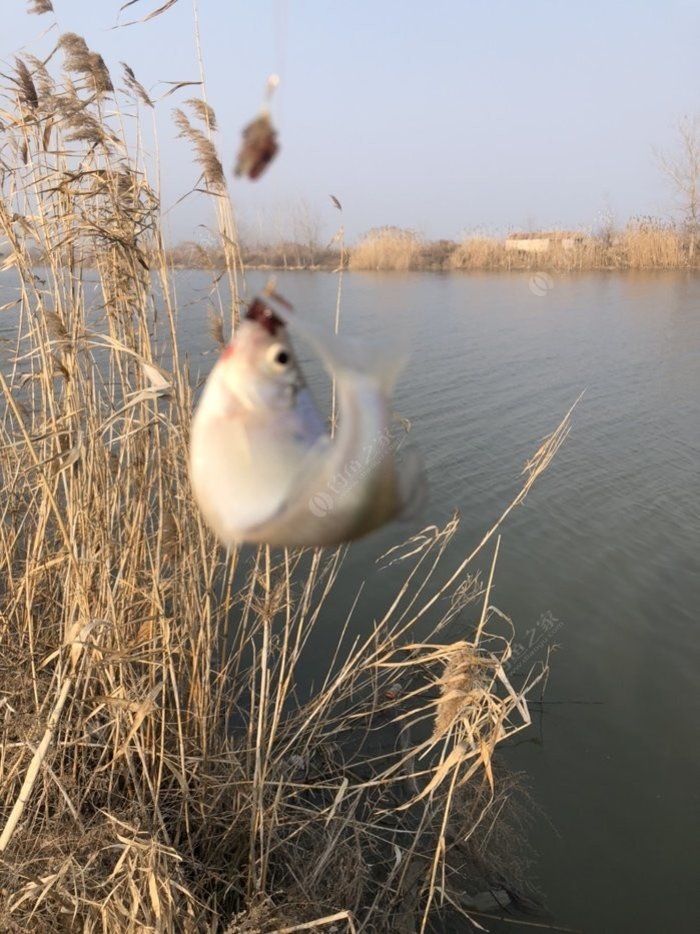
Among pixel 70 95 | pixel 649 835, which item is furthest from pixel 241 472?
pixel 649 835

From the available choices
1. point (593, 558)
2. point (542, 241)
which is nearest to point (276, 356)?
point (593, 558)

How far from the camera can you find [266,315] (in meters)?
0.41

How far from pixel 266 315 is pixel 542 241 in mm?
24597

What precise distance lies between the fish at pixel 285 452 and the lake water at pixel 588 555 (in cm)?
4

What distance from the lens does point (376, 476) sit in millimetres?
402

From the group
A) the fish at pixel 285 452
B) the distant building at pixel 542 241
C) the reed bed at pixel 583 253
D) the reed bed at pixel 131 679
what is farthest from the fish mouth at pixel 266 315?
the distant building at pixel 542 241

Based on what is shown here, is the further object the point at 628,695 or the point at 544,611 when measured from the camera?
the point at 544,611

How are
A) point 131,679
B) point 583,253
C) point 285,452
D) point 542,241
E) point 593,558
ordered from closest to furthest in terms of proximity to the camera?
point 285,452
point 131,679
point 593,558
point 542,241
point 583,253

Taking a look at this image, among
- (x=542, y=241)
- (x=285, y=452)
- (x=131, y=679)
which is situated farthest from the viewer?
(x=542, y=241)

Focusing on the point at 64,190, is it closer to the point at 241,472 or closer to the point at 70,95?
the point at 70,95

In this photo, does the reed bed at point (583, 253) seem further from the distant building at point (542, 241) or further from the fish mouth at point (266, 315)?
the fish mouth at point (266, 315)

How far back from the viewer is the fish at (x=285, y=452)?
1.33 ft

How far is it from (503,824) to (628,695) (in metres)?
1.49

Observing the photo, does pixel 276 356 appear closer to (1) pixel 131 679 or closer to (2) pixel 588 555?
(1) pixel 131 679
